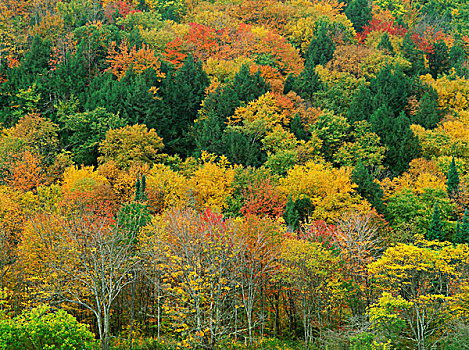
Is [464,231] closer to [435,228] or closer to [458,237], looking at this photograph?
[458,237]

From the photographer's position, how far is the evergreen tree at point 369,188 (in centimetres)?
5178

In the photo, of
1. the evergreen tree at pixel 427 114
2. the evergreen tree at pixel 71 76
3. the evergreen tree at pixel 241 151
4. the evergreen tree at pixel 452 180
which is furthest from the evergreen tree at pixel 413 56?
the evergreen tree at pixel 71 76

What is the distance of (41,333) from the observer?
24.6 meters

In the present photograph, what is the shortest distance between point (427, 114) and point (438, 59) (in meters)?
19.6

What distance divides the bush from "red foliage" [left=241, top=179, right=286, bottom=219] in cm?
2525

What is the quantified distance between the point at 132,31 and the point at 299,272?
5596 centimetres

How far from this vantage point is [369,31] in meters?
92.2

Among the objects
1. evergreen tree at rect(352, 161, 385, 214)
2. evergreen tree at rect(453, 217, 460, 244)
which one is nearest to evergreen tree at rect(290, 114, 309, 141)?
evergreen tree at rect(352, 161, 385, 214)

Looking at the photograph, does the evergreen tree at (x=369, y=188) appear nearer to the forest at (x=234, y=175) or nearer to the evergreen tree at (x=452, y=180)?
the forest at (x=234, y=175)

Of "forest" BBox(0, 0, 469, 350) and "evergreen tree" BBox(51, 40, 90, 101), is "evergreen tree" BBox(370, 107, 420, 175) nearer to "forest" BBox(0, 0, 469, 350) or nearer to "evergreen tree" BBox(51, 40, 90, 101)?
"forest" BBox(0, 0, 469, 350)

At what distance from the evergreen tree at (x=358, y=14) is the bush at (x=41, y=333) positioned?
7975 cm

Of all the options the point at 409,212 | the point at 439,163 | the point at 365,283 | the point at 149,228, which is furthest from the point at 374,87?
the point at 149,228

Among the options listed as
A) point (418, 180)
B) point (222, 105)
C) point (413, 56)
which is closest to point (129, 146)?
point (222, 105)

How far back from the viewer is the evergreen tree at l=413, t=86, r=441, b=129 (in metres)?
65.6
